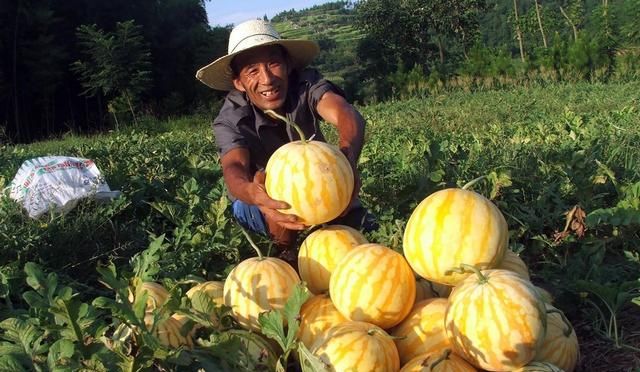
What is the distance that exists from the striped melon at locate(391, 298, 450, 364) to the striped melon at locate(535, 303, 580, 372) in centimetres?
28

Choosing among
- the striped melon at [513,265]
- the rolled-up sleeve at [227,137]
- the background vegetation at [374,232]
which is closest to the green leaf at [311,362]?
the background vegetation at [374,232]

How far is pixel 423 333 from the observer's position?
1.82m

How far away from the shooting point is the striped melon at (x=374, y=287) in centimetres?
183

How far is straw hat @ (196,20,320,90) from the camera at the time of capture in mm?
3250

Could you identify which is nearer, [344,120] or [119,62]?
→ [344,120]

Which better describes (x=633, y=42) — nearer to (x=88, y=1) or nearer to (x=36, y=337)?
(x=88, y=1)

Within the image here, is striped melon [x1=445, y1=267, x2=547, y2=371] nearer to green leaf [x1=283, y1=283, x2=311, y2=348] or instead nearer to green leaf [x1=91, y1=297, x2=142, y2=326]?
green leaf [x1=283, y1=283, x2=311, y2=348]

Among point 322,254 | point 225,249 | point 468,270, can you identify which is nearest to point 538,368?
Result: point 468,270

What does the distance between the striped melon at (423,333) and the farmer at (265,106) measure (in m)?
1.12

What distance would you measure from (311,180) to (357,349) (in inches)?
29.4

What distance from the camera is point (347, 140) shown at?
3.00 metres

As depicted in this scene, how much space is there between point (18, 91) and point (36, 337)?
2246cm

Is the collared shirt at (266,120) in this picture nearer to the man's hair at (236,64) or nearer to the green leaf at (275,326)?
the man's hair at (236,64)

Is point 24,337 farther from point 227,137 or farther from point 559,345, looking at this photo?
point 227,137
